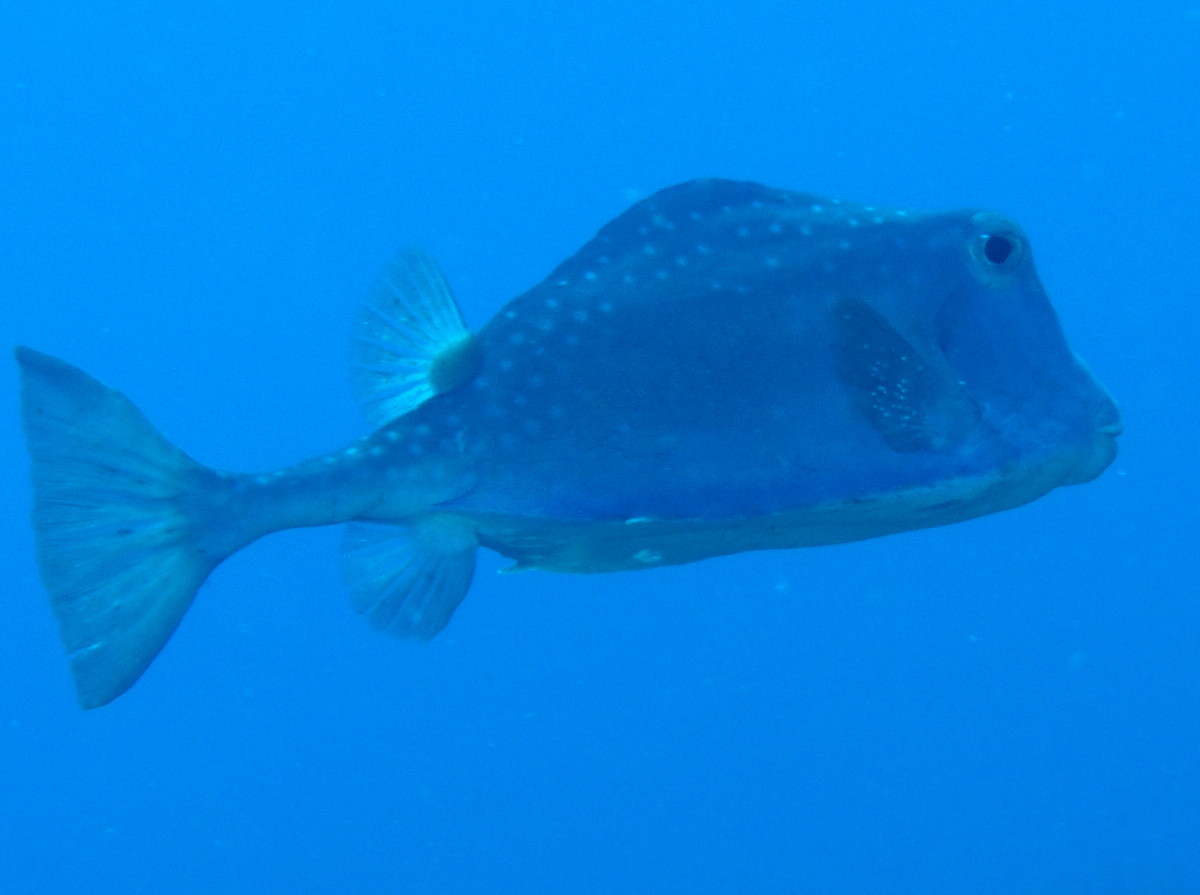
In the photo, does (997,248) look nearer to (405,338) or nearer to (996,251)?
(996,251)

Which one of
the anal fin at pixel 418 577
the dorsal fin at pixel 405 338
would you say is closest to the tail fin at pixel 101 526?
the anal fin at pixel 418 577

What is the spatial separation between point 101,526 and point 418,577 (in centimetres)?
64

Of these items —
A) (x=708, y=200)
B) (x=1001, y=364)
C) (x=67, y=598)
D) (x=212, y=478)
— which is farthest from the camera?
(x=708, y=200)

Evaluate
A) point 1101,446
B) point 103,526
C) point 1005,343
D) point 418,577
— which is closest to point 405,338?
point 418,577

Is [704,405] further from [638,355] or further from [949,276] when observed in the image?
[949,276]

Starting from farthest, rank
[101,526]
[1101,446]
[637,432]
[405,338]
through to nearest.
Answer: [405,338] → [1101,446] → [637,432] → [101,526]

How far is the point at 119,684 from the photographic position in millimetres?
2066

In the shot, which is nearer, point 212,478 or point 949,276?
point 212,478

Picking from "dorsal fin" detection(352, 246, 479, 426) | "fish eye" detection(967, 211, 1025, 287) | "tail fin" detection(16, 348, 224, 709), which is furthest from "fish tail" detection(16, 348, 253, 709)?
"fish eye" detection(967, 211, 1025, 287)

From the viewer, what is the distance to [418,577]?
89.1 inches

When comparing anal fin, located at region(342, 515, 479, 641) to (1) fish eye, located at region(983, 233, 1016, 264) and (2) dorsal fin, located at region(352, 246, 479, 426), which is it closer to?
(2) dorsal fin, located at region(352, 246, 479, 426)

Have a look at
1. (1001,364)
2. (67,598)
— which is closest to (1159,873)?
(1001,364)

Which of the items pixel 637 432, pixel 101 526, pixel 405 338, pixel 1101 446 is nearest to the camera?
pixel 101 526

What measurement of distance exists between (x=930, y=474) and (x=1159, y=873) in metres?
17.3
